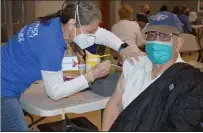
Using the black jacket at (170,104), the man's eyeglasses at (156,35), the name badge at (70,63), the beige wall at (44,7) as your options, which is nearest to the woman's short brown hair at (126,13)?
the name badge at (70,63)

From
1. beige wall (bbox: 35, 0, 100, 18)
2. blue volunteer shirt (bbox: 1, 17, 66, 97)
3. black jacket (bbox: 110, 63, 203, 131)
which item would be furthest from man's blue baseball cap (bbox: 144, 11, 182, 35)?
beige wall (bbox: 35, 0, 100, 18)

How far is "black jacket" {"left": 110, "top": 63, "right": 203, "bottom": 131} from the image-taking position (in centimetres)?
152

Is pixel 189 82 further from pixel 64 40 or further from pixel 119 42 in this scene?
pixel 119 42

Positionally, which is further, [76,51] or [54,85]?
[76,51]

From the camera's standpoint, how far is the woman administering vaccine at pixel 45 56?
1.71m

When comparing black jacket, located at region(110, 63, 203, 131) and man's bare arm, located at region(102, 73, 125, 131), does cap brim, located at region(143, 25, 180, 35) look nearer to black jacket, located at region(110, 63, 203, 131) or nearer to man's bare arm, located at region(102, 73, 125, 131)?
black jacket, located at region(110, 63, 203, 131)

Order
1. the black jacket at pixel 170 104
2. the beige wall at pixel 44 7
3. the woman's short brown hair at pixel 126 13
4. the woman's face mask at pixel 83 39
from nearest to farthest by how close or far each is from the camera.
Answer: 1. the black jacket at pixel 170 104
2. the woman's face mask at pixel 83 39
3. the woman's short brown hair at pixel 126 13
4. the beige wall at pixel 44 7

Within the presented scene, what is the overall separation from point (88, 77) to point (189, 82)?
596 millimetres

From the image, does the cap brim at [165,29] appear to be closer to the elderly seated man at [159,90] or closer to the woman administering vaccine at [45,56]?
the elderly seated man at [159,90]

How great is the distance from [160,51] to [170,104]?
0.96ft

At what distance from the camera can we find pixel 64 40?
69.9 inches

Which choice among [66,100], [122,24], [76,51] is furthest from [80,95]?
[122,24]

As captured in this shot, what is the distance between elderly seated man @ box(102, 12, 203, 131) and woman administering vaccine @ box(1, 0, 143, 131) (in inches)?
8.6

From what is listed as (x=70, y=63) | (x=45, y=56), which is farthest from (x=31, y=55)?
(x=70, y=63)
